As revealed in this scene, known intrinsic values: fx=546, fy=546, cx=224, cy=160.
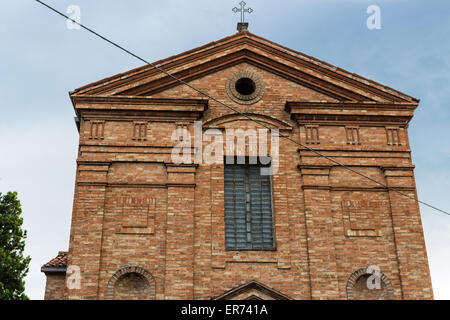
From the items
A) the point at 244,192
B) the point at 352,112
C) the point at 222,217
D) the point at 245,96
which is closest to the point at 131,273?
the point at 222,217

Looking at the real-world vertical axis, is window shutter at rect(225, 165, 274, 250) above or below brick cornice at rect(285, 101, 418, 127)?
below

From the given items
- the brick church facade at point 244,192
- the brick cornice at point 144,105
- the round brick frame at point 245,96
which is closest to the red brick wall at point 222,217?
the brick church facade at point 244,192

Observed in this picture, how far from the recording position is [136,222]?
1445 centimetres

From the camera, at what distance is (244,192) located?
605 inches

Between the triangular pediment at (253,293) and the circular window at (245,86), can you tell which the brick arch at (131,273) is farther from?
the circular window at (245,86)

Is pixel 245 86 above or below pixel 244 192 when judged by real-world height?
above

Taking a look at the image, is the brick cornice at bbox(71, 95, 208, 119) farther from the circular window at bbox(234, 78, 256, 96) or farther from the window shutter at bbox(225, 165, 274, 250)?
the window shutter at bbox(225, 165, 274, 250)

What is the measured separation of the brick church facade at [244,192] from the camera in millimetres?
14047

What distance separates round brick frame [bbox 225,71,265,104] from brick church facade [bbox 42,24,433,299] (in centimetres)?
4

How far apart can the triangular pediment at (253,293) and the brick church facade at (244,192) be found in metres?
0.04

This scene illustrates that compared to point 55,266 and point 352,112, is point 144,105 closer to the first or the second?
point 55,266

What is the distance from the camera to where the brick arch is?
13751 millimetres

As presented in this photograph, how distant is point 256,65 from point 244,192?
4.19 m

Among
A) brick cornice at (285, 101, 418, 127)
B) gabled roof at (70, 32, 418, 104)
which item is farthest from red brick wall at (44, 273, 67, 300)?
brick cornice at (285, 101, 418, 127)
